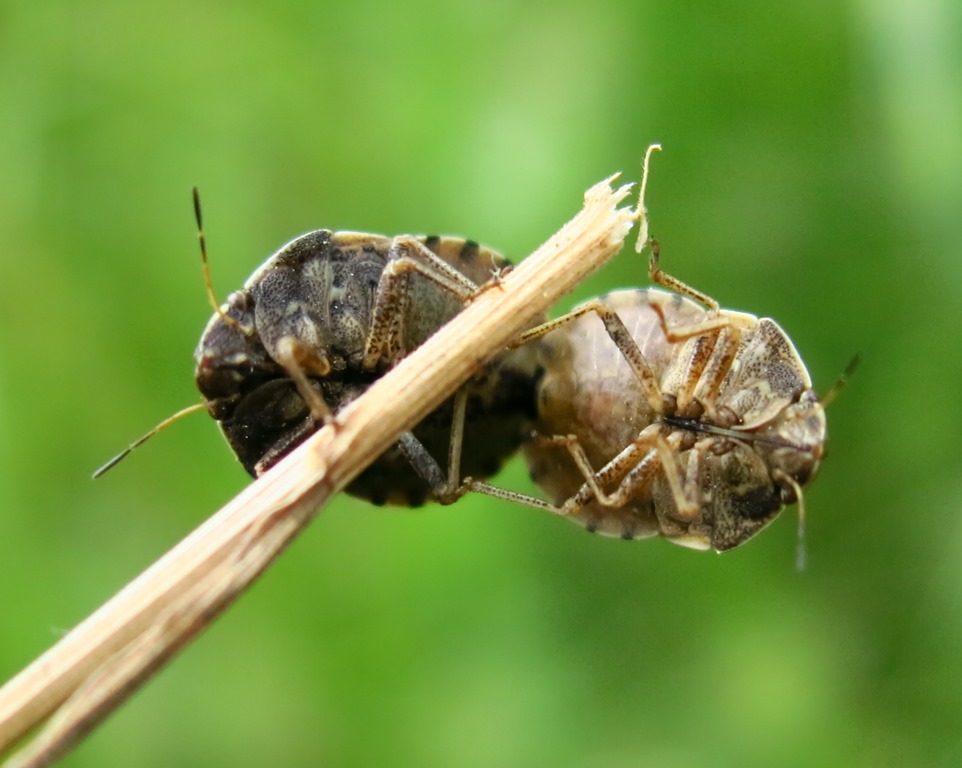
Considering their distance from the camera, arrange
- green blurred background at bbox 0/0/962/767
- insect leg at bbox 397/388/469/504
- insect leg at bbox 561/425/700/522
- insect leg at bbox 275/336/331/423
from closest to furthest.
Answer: insect leg at bbox 275/336/331/423
insect leg at bbox 561/425/700/522
insect leg at bbox 397/388/469/504
green blurred background at bbox 0/0/962/767

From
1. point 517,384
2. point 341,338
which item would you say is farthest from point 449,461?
point 341,338

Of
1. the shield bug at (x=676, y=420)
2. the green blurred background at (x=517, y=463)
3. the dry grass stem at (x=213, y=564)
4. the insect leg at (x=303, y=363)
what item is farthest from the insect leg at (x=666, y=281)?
the green blurred background at (x=517, y=463)

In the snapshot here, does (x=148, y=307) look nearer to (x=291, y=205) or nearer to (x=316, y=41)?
(x=291, y=205)

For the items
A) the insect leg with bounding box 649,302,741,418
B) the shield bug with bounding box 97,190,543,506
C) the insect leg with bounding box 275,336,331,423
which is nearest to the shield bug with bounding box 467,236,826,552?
the insect leg with bounding box 649,302,741,418

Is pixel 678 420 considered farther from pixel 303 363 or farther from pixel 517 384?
pixel 303 363

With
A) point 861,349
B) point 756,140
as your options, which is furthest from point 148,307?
point 861,349

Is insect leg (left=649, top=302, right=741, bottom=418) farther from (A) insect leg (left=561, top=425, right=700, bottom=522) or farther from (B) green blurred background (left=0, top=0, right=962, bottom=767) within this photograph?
(B) green blurred background (left=0, top=0, right=962, bottom=767)

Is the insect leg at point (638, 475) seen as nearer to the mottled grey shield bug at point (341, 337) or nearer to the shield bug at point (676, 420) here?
the shield bug at point (676, 420)
